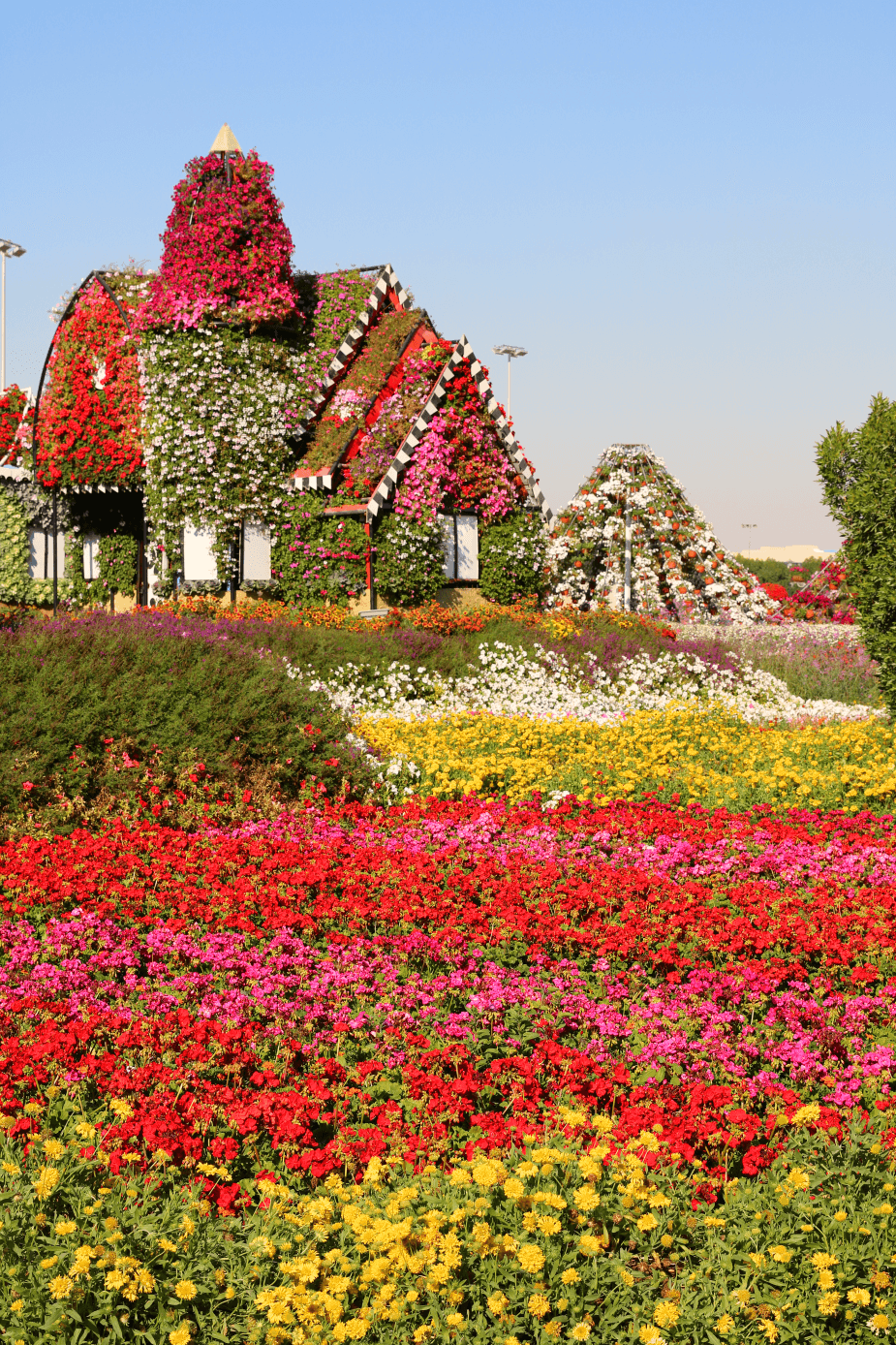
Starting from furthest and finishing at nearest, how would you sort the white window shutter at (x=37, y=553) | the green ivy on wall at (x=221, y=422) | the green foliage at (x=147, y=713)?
1. the white window shutter at (x=37, y=553)
2. the green ivy on wall at (x=221, y=422)
3. the green foliage at (x=147, y=713)

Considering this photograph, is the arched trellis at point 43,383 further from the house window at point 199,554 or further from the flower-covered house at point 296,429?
the house window at point 199,554

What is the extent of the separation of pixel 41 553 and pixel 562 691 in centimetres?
1818

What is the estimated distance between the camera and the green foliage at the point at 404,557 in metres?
22.2

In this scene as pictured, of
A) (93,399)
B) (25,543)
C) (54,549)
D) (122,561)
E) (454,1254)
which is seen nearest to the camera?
(454,1254)

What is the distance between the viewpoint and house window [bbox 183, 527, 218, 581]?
23922 millimetres

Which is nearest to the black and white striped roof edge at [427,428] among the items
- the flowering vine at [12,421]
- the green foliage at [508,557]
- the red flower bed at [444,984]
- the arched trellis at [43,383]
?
the green foliage at [508,557]

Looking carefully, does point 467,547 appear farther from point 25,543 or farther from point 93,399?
point 25,543

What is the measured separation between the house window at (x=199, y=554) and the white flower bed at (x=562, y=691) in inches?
346

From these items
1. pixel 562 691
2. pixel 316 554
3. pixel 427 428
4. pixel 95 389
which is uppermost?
pixel 95 389

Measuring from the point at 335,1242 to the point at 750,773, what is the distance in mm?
7399

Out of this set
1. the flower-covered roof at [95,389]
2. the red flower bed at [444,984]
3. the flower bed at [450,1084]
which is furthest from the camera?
the flower-covered roof at [95,389]

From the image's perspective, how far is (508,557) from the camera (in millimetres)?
24484

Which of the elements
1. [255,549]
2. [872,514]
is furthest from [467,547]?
[872,514]

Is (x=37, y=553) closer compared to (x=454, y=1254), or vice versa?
(x=454, y=1254)
